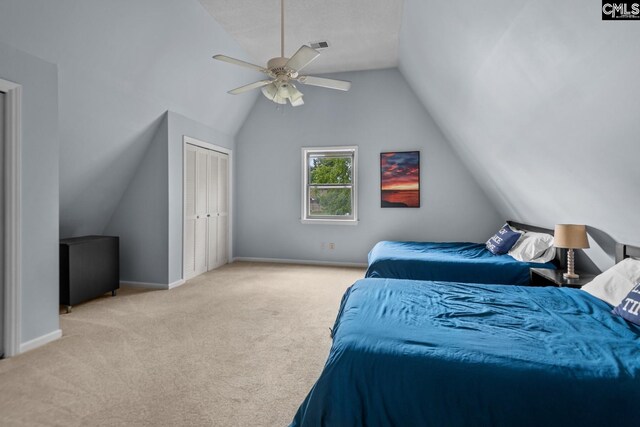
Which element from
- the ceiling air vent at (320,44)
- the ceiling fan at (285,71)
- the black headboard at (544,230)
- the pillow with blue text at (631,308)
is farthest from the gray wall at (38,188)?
the black headboard at (544,230)

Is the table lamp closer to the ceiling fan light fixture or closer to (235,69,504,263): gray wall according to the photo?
(235,69,504,263): gray wall

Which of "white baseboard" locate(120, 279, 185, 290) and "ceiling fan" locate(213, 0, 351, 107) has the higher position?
"ceiling fan" locate(213, 0, 351, 107)

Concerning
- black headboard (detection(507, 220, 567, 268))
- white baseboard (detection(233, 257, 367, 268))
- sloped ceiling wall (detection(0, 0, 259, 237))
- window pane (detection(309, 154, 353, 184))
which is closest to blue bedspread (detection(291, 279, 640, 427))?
black headboard (detection(507, 220, 567, 268))

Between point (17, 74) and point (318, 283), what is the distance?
3.64 meters

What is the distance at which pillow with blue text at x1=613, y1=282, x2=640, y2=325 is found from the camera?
1697mm

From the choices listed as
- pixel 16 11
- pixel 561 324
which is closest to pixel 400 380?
pixel 561 324

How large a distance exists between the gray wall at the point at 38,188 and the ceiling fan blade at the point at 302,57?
6.32 feet

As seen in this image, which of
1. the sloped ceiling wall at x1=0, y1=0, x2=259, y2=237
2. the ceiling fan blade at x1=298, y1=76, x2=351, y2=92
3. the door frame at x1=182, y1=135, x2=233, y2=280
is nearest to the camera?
the sloped ceiling wall at x1=0, y1=0, x2=259, y2=237

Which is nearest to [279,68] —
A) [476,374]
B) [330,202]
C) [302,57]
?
[302,57]

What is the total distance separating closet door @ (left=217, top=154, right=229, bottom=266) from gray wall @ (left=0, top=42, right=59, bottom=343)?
2839 mm

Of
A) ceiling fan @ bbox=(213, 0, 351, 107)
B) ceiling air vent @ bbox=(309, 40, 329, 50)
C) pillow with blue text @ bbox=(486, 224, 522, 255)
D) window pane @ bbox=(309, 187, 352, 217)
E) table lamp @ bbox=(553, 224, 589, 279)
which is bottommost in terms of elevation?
pillow with blue text @ bbox=(486, 224, 522, 255)

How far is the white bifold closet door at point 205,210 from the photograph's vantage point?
185 inches

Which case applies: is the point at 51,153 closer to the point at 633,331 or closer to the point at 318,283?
the point at 318,283

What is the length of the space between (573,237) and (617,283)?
2.08 ft
